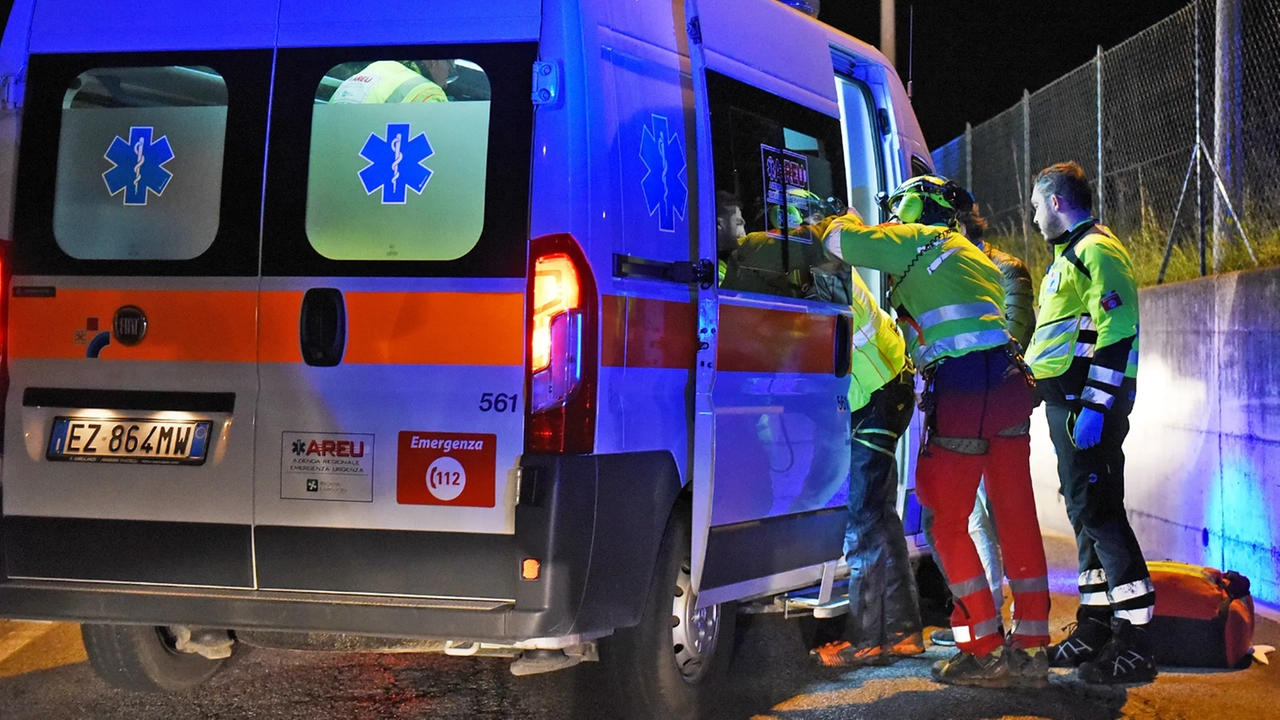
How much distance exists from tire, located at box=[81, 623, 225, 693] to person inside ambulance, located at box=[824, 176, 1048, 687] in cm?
272

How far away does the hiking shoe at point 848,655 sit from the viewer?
233 inches

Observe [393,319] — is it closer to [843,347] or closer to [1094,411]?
[843,347]

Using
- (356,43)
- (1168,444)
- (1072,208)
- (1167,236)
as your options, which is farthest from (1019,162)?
(356,43)

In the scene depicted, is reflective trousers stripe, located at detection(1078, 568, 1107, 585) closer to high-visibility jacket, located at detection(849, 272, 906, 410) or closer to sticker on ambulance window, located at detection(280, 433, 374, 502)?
high-visibility jacket, located at detection(849, 272, 906, 410)

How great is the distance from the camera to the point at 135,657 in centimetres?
495

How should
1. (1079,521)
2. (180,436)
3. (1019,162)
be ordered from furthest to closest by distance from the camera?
(1019,162) < (1079,521) < (180,436)

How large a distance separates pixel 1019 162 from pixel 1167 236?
12.7 feet

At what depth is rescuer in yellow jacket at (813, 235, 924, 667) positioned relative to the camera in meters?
5.84

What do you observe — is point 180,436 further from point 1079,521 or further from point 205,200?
point 1079,521

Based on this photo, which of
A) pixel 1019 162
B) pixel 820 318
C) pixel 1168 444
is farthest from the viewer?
pixel 1019 162

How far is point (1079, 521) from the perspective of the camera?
6.03m

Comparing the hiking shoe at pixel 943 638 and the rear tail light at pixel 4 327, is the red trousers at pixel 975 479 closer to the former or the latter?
the hiking shoe at pixel 943 638

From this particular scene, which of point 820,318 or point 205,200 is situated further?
point 820,318

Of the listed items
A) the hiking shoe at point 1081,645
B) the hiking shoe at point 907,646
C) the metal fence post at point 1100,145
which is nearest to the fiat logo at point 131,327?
the hiking shoe at point 907,646
